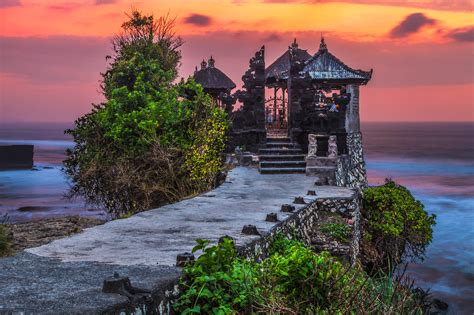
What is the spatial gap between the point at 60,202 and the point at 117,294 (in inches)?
1532

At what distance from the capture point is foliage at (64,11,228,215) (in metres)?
17.8

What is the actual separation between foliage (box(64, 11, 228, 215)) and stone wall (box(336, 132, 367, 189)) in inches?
173

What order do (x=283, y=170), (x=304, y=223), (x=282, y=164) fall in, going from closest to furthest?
(x=304, y=223), (x=283, y=170), (x=282, y=164)

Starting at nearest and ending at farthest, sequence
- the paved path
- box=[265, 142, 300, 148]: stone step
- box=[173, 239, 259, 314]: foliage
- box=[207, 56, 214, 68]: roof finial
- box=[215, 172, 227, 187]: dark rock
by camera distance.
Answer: box=[173, 239, 259, 314]: foliage < the paved path < box=[215, 172, 227, 187]: dark rock < box=[265, 142, 300, 148]: stone step < box=[207, 56, 214, 68]: roof finial

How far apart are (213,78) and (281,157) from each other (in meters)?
17.0

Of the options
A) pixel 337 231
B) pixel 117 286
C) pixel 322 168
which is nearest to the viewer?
pixel 117 286

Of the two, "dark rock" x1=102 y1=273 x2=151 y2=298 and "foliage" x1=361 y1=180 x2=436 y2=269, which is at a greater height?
"dark rock" x1=102 y1=273 x2=151 y2=298

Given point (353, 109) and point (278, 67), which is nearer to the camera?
point (353, 109)

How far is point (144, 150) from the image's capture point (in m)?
18.3

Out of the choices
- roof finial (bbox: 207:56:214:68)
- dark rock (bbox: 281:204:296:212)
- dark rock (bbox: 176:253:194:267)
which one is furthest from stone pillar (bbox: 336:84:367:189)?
dark rock (bbox: 176:253:194:267)

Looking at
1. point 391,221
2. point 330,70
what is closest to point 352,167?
point 391,221

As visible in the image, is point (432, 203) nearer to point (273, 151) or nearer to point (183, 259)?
point (273, 151)

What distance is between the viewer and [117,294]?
537 centimetres

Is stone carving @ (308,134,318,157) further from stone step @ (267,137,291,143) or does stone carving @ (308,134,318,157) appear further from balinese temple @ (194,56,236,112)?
balinese temple @ (194,56,236,112)
